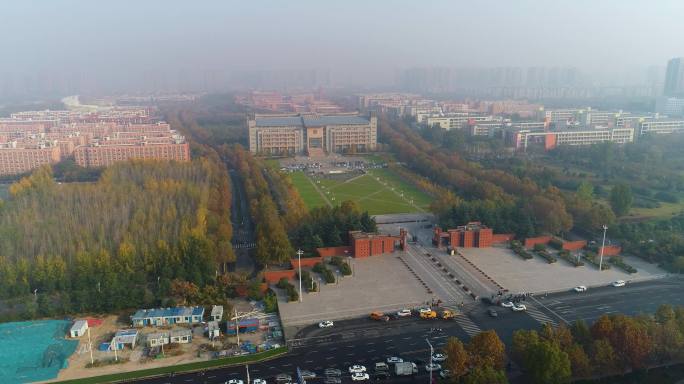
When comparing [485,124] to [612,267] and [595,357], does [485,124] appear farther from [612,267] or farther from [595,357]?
[595,357]

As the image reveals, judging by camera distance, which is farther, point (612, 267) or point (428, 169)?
point (428, 169)

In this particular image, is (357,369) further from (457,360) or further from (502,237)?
(502,237)

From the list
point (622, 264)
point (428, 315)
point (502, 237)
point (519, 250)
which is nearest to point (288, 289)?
point (428, 315)

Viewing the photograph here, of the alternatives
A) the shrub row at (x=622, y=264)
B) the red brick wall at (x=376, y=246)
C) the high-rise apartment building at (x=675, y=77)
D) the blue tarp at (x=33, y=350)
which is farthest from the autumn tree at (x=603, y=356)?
the high-rise apartment building at (x=675, y=77)

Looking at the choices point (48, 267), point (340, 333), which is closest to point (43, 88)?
point (48, 267)

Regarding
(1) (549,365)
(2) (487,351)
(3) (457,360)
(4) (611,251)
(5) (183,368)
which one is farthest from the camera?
(4) (611,251)

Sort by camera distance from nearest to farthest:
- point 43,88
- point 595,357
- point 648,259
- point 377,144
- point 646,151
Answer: point 595,357, point 648,259, point 646,151, point 377,144, point 43,88
